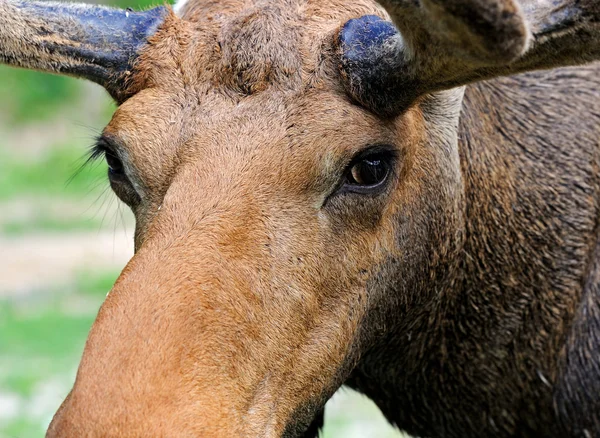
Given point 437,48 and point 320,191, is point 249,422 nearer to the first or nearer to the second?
point 320,191

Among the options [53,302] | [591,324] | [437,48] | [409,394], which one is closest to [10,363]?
[53,302]

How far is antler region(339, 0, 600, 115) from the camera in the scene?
338 cm

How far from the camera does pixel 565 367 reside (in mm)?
4961

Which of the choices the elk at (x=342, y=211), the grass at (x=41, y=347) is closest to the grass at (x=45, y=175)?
the grass at (x=41, y=347)

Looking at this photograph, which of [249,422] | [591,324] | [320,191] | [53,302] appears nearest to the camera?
[249,422]

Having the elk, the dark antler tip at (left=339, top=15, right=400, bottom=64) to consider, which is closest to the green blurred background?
the elk

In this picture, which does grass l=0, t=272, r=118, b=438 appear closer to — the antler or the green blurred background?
the green blurred background

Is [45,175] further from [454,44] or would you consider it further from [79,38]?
[454,44]

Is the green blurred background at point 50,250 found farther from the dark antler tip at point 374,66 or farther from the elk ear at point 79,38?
the dark antler tip at point 374,66

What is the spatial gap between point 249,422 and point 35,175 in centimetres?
1848

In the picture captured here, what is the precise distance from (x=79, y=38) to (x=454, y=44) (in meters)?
1.87

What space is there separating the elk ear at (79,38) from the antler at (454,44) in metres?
0.99

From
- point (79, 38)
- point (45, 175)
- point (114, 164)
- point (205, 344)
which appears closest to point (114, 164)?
point (114, 164)

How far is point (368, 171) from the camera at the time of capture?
4.23 metres
